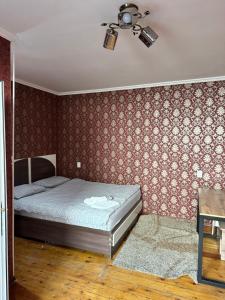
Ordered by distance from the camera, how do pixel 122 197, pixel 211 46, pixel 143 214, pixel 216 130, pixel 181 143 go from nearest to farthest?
pixel 211 46 → pixel 122 197 → pixel 216 130 → pixel 181 143 → pixel 143 214

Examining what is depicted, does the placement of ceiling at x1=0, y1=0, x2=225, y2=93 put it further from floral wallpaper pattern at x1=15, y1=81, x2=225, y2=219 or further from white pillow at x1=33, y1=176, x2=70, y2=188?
white pillow at x1=33, y1=176, x2=70, y2=188

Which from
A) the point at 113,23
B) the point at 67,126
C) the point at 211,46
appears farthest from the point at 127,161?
the point at 113,23

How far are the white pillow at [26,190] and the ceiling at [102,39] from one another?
185 cm

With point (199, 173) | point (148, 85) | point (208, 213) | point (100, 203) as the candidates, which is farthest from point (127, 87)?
point (208, 213)

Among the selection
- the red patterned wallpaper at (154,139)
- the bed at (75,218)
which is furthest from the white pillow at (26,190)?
the red patterned wallpaper at (154,139)

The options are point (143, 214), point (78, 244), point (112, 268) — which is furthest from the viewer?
point (143, 214)

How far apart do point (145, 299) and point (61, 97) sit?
4.07m

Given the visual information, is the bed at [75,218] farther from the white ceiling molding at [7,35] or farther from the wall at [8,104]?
the white ceiling molding at [7,35]

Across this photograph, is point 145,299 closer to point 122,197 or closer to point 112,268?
point 112,268

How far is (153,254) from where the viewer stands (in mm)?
2777

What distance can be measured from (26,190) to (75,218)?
1.15m

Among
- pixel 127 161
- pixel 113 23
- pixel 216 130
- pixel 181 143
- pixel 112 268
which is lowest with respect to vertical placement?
pixel 112 268

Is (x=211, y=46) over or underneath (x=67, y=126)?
over

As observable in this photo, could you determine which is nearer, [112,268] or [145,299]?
[145,299]
